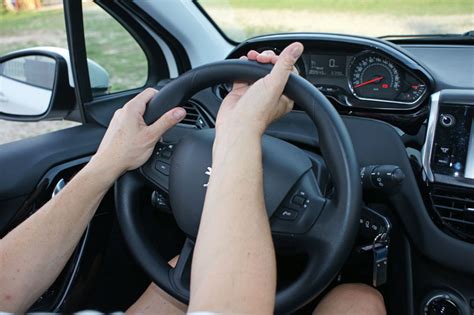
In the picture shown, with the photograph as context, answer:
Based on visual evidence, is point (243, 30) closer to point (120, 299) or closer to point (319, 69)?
point (319, 69)

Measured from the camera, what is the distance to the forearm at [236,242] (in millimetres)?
890

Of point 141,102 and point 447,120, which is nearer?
point 141,102

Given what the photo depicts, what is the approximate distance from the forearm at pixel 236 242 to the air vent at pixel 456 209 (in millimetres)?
765

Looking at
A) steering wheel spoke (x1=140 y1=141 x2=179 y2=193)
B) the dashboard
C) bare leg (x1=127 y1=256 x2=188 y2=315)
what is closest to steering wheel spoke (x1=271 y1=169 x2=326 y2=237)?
steering wheel spoke (x1=140 y1=141 x2=179 y2=193)

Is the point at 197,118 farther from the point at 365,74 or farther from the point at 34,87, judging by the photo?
the point at 34,87

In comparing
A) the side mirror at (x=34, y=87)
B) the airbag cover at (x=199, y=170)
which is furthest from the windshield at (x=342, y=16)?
the airbag cover at (x=199, y=170)

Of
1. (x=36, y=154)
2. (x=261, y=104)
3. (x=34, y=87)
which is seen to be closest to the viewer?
(x=261, y=104)

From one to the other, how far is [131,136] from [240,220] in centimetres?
49

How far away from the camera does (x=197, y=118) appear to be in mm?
2010

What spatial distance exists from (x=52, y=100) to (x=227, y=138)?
135cm

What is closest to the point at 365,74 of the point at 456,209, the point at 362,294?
the point at 456,209

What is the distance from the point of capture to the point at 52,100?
225cm

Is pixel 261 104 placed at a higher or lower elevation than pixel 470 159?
higher

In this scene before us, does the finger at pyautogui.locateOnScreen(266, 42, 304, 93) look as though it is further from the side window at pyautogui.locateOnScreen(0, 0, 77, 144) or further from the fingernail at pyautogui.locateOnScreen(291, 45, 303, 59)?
the side window at pyautogui.locateOnScreen(0, 0, 77, 144)
